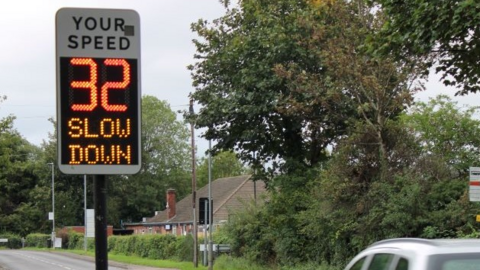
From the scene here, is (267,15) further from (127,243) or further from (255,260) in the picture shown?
(127,243)

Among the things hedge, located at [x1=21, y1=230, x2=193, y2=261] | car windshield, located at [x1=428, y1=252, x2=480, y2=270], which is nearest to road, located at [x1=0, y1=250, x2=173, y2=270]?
hedge, located at [x1=21, y1=230, x2=193, y2=261]

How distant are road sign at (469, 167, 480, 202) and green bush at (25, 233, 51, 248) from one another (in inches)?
2915

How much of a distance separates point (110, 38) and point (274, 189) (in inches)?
883

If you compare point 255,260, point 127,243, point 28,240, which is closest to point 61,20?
point 255,260

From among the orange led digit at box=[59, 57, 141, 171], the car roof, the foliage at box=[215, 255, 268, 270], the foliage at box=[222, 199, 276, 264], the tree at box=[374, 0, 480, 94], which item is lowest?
the foliage at box=[215, 255, 268, 270]

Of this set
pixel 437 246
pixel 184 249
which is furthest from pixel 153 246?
pixel 437 246

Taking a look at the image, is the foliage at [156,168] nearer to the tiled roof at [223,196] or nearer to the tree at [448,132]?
the tiled roof at [223,196]

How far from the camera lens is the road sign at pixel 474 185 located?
14852mm

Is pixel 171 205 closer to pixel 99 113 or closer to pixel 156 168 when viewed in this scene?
pixel 156 168

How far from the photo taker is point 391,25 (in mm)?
15531

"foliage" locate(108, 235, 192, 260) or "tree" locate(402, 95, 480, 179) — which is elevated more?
"tree" locate(402, 95, 480, 179)

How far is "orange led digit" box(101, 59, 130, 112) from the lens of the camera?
6.73 meters

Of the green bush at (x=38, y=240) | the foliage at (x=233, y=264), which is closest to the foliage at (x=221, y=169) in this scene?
the green bush at (x=38, y=240)

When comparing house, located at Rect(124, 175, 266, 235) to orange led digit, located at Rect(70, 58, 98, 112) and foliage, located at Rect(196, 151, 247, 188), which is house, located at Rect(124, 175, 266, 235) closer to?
foliage, located at Rect(196, 151, 247, 188)
